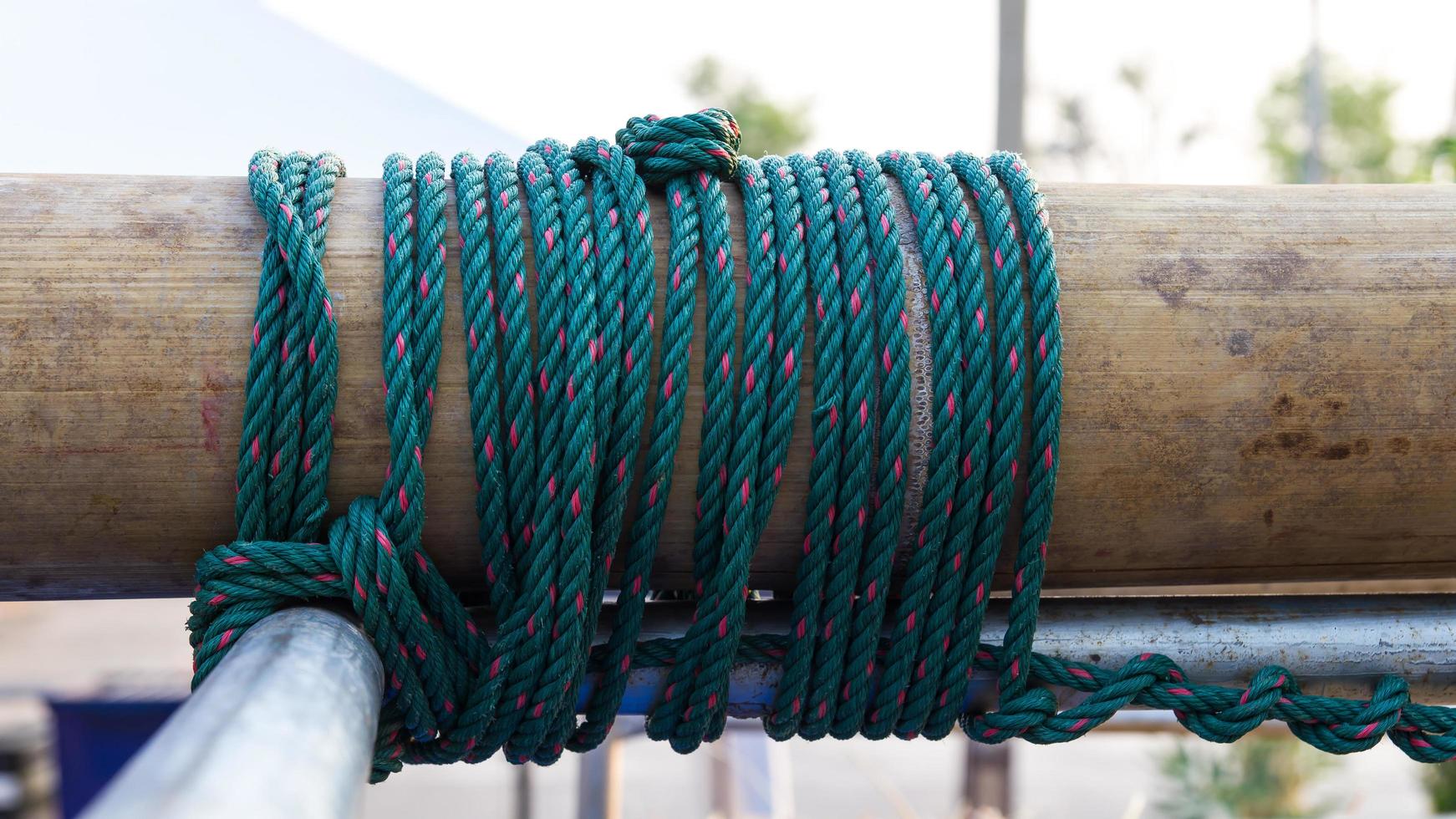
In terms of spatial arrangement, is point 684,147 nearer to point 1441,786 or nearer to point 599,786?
point 599,786

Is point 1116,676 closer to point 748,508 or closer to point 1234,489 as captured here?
point 1234,489

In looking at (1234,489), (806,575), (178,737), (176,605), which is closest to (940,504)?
(806,575)

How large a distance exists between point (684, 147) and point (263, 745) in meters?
0.55

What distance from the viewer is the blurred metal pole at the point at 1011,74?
13.4 ft

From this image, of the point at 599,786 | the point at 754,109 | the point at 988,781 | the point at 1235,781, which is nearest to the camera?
the point at 599,786

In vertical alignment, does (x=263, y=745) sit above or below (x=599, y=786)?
above

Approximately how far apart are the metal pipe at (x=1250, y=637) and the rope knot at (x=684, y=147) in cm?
35

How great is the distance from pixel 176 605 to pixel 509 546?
10341 mm

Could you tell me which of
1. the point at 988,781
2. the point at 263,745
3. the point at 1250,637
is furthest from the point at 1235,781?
the point at 263,745

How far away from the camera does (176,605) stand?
9.89 m

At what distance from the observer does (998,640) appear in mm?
920

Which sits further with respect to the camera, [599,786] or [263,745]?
[599,786]

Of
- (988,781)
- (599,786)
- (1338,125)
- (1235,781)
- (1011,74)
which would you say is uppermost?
(1338,125)

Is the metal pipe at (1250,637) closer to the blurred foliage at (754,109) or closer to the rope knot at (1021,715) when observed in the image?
the rope knot at (1021,715)
